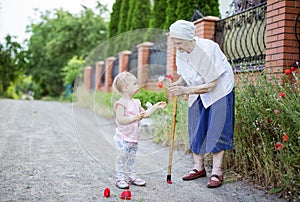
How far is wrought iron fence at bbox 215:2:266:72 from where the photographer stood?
562cm

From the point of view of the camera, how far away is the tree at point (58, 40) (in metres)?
23.7

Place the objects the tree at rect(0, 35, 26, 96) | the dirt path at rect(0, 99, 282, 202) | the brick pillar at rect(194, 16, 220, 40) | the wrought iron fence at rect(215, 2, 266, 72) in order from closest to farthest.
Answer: the dirt path at rect(0, 99, 282, 202), the wrought iron fence at rect(215, 2, 266, 72), the brick pillar at rect(194, 16, 220, 40), the tree at rect(0, 35, 26, 96)

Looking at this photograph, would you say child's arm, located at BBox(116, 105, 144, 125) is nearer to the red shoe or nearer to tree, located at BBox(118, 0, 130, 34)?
the red shoe

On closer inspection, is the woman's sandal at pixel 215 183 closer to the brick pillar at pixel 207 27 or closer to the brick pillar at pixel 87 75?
the brick pillar at pixel 207 27

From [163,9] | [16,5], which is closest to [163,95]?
[16,5]

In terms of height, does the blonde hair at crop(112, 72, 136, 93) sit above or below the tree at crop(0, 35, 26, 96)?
below

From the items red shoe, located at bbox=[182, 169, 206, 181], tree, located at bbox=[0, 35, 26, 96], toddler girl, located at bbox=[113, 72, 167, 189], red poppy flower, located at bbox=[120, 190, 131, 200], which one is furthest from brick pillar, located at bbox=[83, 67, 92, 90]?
red poppy flower, located at bbox=[120, 190, 131, 200]

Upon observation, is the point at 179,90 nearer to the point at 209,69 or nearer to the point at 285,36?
the point at 209,69

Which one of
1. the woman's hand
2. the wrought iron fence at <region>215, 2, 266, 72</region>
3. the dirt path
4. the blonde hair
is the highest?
the wrought iron fence at <region>215, 2, 266, 72</region>

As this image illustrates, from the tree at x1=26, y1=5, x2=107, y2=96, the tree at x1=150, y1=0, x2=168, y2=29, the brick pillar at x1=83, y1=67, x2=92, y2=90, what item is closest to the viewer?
the tree at x1=150, y1=0, x2=168, y2=29

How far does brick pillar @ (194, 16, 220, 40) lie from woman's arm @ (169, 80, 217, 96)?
3.39 meters

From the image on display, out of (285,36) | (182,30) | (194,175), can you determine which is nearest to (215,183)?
(194,175)

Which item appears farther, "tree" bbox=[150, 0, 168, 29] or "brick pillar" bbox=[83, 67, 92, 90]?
"brick pillar" bbox=[83, 67, 92, 90]

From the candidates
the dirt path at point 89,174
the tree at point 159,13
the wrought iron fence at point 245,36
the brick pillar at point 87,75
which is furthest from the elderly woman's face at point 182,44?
the brick pillar at point 87,75
